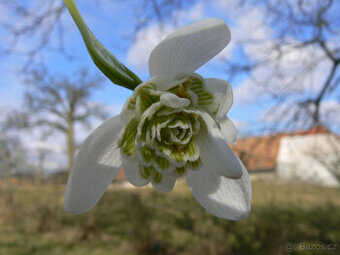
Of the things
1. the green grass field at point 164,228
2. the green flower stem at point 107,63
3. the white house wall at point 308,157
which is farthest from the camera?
the green grass field at point 164,228

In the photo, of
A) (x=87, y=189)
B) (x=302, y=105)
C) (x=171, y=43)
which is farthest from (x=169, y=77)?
Answer: (x=302, y=105)

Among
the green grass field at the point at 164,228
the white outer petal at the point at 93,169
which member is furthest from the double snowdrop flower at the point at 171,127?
the green grass field at the point at 164,228

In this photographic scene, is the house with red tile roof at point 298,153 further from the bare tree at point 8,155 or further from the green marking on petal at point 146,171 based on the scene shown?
the bare tree at point 8,155

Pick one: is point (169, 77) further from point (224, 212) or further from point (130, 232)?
point (130, 232)

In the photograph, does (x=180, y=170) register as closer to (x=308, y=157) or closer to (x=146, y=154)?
(x=146, y=154)

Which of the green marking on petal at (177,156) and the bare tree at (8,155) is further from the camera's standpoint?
the bare tree at (8,155)
